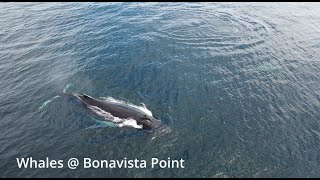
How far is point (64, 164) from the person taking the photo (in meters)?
25.5

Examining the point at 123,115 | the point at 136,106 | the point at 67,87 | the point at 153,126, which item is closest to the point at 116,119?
the point at 123,115

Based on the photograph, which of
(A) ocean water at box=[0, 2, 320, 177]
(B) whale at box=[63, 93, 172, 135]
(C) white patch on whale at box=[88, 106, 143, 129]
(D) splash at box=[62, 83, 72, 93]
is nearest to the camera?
(A) ocean water at box=[0, 2, 320, 177]

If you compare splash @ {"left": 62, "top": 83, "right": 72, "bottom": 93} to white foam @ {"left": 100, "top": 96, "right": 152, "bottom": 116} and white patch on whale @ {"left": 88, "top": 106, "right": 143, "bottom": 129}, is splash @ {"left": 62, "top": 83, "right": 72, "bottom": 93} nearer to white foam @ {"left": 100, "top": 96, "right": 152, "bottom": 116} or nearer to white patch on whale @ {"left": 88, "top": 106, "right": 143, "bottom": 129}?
white foam @ {"left": 100, "top": 96, "right": 152, "bottom": 116}

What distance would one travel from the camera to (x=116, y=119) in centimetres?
2981

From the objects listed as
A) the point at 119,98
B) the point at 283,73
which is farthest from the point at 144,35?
the point at 283,73

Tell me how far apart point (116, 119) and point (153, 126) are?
3954mm

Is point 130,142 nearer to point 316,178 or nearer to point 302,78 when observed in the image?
point 316,178

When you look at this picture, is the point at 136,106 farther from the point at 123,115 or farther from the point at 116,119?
the point at 116,119

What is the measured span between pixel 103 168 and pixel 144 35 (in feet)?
85.5

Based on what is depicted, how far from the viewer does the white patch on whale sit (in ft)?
95.8

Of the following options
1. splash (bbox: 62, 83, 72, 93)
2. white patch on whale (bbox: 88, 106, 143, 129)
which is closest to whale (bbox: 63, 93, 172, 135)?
white patch on whale (bbox: 88, 106, 143, 129)

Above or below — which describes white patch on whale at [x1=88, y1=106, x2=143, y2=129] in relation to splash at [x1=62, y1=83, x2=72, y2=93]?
below

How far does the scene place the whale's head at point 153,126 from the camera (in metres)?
28.5

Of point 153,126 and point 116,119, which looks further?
point 116,119
